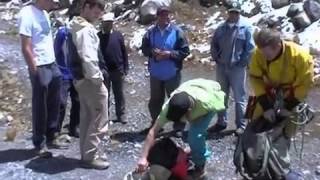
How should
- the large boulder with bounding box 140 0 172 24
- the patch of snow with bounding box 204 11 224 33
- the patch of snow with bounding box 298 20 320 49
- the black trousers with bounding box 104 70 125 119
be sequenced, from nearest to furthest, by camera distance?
1. the black trousers with bounding box 104 70 125 119
2. the patch of snow with bounding box 298 20 320 49
3. the patch of snow with bounding box 204 11 224 33
4. the large boulder with bounding box 140 0 172 24

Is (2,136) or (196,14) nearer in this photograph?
(2,136)

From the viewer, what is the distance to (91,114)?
709cm

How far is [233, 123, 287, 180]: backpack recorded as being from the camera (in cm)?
576

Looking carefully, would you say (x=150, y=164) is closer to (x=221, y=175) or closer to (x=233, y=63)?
(x=221, y=175)

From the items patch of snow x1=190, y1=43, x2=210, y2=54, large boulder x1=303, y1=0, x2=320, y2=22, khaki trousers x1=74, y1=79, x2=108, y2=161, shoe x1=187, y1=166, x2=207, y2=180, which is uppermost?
khaki trousers x1=74, y1=79, x2=108, y2=161

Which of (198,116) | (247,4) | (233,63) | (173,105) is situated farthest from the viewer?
(247,4)

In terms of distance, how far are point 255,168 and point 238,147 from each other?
280 mm

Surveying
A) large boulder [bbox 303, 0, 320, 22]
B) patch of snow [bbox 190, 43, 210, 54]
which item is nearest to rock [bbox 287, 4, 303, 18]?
large boulder [bbox 303, 0, 320, 22]

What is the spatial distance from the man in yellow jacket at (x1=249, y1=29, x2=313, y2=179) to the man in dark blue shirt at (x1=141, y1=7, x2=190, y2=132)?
243 cm

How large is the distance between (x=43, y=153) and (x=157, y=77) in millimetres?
1917

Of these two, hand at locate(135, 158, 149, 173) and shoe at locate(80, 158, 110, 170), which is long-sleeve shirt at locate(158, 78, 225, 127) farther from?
shoe at locate(80, 158, 110, 170)

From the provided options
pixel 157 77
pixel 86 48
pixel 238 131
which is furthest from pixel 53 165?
pixel 238 131

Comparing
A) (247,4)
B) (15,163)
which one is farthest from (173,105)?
(247,4)

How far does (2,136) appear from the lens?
8875mm
